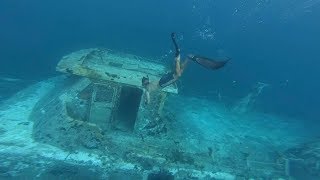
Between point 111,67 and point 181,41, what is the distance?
10.3 meters

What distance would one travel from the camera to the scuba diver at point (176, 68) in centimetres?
639

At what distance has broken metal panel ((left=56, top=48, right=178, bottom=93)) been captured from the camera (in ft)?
28.6

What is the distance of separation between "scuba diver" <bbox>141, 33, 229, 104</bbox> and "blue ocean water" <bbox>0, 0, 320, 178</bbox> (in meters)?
7.17

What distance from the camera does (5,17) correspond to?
17.7m

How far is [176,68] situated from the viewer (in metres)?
7.29

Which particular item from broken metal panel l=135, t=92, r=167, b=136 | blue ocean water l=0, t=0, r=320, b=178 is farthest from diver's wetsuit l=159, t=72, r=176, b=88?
blue ocean water l=0, t=0, r=320, b=178

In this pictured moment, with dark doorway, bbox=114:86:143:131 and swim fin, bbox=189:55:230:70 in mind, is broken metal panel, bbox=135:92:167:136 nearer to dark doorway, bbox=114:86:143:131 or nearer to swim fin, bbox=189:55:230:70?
dark doorway, bbox=114:86:143:131

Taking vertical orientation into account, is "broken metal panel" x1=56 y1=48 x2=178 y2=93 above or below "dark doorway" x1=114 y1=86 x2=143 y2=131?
above

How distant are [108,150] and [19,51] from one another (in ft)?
39.3

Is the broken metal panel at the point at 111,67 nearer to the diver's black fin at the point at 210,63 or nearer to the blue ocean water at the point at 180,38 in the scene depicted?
the diver's black fin at the point at 210,63

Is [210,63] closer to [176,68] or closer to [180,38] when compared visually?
[176,68]

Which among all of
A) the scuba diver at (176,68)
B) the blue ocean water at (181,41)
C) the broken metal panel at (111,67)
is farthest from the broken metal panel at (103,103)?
the blue ocean water at (181,41)

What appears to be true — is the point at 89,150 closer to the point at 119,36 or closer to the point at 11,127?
the point at 11,127

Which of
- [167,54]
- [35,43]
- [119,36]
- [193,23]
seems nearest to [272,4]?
[193,23]
